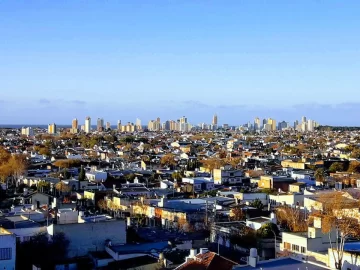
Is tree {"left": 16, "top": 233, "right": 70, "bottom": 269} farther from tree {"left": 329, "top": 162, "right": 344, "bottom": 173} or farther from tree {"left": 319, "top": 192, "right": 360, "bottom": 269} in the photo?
tree {"left": 329, "top": 162, "right": 344, "bottom": 173}

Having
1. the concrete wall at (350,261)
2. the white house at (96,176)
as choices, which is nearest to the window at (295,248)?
the concrete wall at (350,261)

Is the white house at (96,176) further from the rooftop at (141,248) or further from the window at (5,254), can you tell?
the window at (5,254)

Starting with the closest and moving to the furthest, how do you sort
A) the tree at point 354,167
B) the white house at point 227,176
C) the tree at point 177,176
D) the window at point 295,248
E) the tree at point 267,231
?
the window at point 295,248 < the tree at point 267,231 < the tree at point 177,176 < the white house at point 227,176 < the tree at point 354,167

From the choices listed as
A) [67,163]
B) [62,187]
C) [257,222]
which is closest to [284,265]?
[257,222]

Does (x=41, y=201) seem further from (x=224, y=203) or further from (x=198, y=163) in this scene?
(x=198, y=163)

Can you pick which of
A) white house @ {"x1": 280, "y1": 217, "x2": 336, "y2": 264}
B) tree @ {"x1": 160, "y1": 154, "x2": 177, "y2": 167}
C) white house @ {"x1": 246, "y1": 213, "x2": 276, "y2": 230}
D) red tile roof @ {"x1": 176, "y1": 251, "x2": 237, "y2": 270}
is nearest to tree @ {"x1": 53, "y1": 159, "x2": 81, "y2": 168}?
tree @ {"x1": 160, "y1": 154, "x2": 177, "y2": 167}

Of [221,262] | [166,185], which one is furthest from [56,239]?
[166,185]
